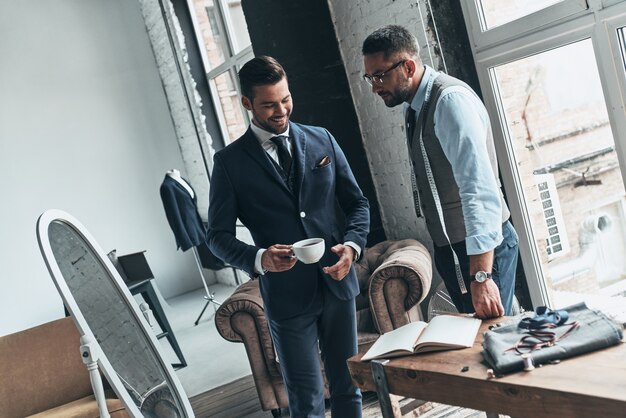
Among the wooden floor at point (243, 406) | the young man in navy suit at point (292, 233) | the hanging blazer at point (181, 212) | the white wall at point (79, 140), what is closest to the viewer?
the young man in navy suit at point (292, 233)

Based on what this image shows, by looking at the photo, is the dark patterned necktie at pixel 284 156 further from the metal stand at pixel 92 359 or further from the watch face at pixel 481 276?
the metal stand at pixel 92 359

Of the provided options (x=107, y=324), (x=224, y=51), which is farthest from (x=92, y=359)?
(x=224, y=51)

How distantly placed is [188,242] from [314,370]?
11.9 feet

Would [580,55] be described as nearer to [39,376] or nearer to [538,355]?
[538,355]

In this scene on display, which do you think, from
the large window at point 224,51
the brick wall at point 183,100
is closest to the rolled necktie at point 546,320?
the large window at point 224,51

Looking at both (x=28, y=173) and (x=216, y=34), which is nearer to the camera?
(x=216, y=34)

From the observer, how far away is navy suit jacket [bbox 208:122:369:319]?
2078mm

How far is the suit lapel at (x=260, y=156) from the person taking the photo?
2.07 m

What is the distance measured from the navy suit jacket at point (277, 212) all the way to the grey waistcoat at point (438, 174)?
0.25m

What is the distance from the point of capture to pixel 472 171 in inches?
71.8

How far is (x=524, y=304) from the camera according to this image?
2914 mm

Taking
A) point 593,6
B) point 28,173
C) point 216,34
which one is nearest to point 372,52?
point 593,6

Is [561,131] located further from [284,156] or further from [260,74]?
[260,74]

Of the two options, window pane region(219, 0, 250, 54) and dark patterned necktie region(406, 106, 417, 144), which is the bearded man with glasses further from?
window pane region(219, 0, 250, 54)
